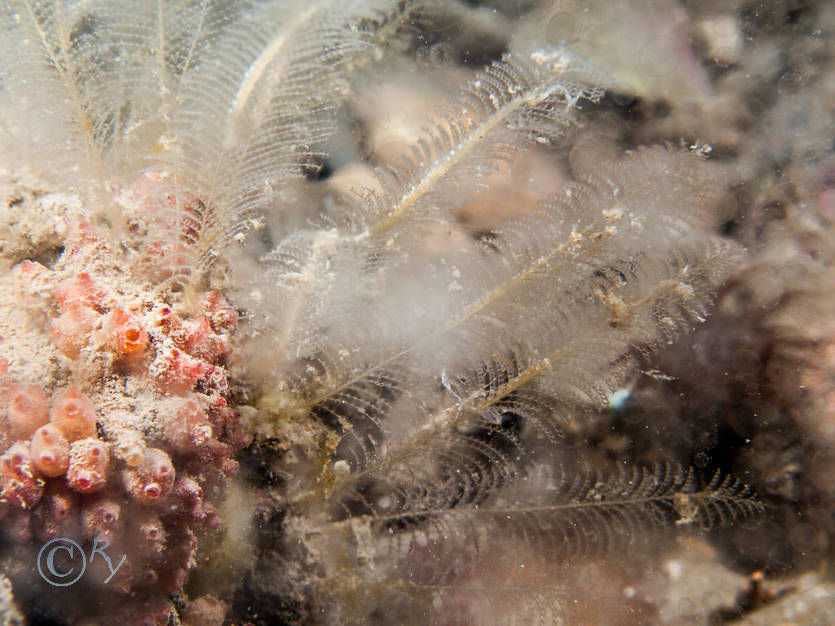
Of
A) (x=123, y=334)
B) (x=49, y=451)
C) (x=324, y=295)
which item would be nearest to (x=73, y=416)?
(x=49, y=451)

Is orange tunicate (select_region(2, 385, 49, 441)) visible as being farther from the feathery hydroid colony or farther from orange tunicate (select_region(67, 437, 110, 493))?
orange tunicate (select_region(67, 437, 110, 493))

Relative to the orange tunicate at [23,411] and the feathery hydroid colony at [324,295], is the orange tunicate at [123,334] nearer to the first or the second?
the feathery hydroid colony at [324,295]

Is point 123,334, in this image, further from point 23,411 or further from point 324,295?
point 324,295

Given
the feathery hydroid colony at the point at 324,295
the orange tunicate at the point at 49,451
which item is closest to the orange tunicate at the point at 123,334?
the feathery hydroid colony at the point at 324,295

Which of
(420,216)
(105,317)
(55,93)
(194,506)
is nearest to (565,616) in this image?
(194,506)

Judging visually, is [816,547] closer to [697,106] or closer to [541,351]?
[541,351]

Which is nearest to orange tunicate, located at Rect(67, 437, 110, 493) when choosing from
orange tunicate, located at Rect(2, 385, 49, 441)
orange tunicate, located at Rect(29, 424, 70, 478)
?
orange tunicate, located at Rect(29, 424, 70, 478)
